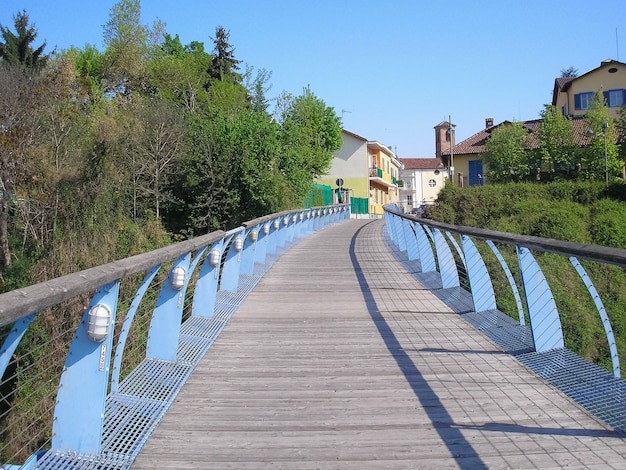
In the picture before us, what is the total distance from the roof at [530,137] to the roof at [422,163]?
43.2 m

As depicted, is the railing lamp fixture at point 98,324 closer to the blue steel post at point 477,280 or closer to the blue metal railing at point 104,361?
the blue metal railing at point 104,361

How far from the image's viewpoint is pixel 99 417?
3363 millimetres

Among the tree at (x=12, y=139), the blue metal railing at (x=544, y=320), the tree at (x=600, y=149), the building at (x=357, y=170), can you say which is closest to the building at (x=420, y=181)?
the building at (x=357, y=170)

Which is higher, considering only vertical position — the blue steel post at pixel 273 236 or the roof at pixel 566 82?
the roof at pixel 566 82

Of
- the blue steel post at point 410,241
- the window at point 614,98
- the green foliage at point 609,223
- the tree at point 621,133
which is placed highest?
the window at point 614,98

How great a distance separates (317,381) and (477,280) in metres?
3.13

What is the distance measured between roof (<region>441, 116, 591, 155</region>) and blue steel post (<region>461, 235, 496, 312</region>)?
39.0 m

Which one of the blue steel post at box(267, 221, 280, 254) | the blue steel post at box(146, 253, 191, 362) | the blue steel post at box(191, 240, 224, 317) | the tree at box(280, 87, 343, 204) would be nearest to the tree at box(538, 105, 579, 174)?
the tree at box(280, 87, 343, 204)

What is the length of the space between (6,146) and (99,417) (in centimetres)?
1742

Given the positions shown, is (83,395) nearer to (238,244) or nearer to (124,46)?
(238,244)

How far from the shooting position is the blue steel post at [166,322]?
5035mm

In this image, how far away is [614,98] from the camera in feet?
158

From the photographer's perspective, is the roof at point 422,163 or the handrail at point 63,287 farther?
the roof at point 422,163

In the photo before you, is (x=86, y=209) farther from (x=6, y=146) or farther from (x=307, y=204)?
(x=307, y=204)
